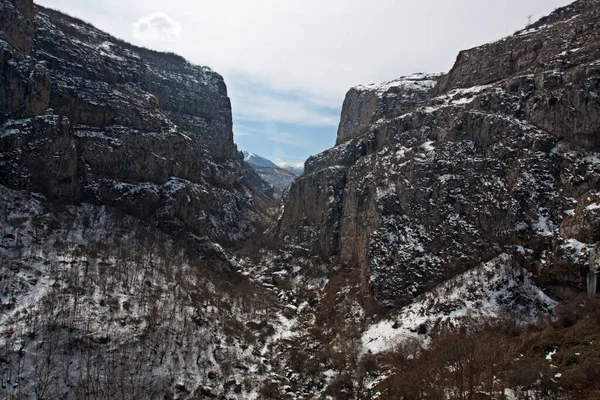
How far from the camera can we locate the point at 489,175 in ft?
235

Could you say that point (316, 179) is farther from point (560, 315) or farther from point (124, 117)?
point (560, 315)

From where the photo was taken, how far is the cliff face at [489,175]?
61469mm

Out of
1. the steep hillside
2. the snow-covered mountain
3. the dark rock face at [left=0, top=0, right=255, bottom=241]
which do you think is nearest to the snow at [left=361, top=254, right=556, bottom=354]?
the snow-covered mountain

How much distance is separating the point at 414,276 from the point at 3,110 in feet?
275

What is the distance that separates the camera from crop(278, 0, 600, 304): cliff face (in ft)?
202

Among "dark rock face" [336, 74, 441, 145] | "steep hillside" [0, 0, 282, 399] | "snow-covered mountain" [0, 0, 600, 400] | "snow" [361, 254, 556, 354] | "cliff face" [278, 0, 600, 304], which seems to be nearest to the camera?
"snow-covered mountain" [0, 0, 600, 400]

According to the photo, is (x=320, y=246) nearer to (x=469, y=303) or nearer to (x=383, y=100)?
(x=469, y=303)

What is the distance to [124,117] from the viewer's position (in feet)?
343

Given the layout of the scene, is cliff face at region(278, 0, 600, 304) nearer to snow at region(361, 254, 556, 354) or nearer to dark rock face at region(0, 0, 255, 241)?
snow at region(361, 254, 556, 354)

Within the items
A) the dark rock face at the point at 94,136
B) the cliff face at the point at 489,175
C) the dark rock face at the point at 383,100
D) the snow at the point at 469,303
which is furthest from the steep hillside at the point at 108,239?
the dark rock face at the point at 383,100

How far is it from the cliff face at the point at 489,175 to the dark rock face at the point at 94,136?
3372cm

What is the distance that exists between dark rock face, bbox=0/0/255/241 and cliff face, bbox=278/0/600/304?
3372 centimetres

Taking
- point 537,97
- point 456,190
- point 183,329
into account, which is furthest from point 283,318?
point 537,97

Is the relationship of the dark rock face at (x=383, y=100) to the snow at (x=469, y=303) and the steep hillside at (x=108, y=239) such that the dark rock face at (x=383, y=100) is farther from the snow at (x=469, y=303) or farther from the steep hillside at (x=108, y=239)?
the snow at (x=469, y=303)
